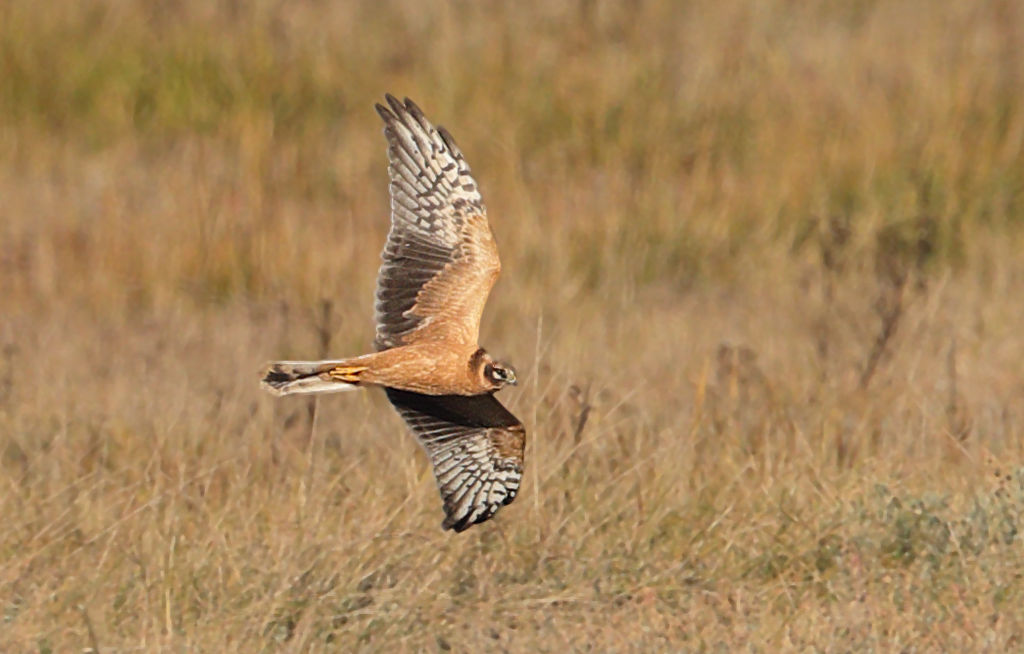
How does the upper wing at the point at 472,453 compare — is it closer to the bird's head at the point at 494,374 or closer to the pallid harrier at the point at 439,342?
the pallid harrier at the point at 439,342

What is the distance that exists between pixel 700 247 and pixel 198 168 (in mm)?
2264

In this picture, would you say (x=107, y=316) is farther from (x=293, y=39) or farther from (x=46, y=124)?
(x=293, y=39)

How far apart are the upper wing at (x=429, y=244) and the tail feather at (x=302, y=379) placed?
29 cm

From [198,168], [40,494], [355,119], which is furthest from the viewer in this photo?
[355,119]

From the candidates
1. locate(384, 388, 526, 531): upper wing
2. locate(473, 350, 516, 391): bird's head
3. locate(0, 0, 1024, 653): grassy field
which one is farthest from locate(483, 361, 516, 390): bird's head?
locate(0, 0, 1024, 653): grassy field

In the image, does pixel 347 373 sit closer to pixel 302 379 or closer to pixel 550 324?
pixel 302 379

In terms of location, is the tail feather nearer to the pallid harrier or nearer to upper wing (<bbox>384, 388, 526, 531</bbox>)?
the pallid harrier

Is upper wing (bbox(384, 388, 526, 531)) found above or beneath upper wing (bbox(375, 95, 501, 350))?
beneath

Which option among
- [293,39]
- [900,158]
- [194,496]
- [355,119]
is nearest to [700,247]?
[900,158]

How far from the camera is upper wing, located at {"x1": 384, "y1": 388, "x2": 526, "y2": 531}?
4840mm

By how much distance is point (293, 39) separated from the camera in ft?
32.7

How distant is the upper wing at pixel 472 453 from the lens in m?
4.84

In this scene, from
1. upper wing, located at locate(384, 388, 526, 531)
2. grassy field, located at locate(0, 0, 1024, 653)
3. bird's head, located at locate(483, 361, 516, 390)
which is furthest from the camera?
grassy field, located at locate(0, 0, 1024, 653)

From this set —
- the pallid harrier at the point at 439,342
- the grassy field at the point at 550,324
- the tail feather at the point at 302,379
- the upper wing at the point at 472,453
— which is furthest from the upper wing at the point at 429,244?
the grassy field at the point at 550,324
